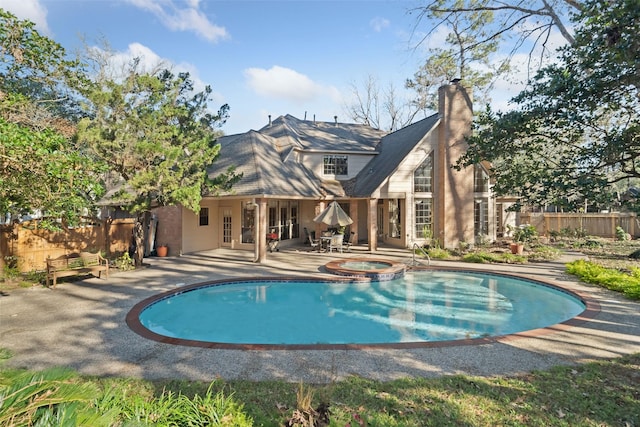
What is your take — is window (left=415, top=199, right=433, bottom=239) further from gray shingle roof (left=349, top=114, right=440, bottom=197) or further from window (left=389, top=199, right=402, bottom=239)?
gray shingle roof (left=349, top=114, right=440, bottom=197)

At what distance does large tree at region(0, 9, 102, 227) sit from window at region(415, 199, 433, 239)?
1554 cm

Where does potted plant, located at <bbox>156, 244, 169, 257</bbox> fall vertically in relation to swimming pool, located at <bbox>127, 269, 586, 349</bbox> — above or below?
above

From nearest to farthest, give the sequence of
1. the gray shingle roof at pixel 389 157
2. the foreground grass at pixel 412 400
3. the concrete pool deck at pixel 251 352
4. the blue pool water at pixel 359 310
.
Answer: the foreground grass at pixel 412 400, the concrete pool deck at pixel 251 352, the blue pool water at pixel 359 310, the gray shingle roof at pixel 389 157

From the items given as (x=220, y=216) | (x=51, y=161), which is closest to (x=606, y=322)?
(x=51, y=161)

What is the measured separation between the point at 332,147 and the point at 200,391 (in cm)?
1902

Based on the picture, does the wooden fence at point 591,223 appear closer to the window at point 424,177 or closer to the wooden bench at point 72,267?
the window at point 424,177

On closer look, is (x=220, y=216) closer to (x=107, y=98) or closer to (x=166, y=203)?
(x=166, y=203)

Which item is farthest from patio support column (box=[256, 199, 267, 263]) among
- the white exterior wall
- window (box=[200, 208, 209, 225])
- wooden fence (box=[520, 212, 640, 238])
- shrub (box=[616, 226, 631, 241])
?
shrub (box=[616, 226, 631, 241])

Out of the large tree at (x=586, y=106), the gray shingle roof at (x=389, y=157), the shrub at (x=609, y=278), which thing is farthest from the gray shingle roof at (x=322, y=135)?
the large tree at (x=586, y=106)

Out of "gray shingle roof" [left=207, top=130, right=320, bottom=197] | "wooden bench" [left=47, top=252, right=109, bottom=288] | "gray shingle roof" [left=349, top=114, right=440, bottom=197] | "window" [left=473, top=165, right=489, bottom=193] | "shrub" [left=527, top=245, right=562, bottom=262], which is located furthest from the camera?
"window" [left=473, top=165, right=489, bottom=193]

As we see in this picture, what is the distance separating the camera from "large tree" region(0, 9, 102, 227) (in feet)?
15.7

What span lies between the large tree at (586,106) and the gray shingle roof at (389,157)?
398 inches

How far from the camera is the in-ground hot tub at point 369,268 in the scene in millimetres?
12602

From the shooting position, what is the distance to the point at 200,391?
14.9ft
